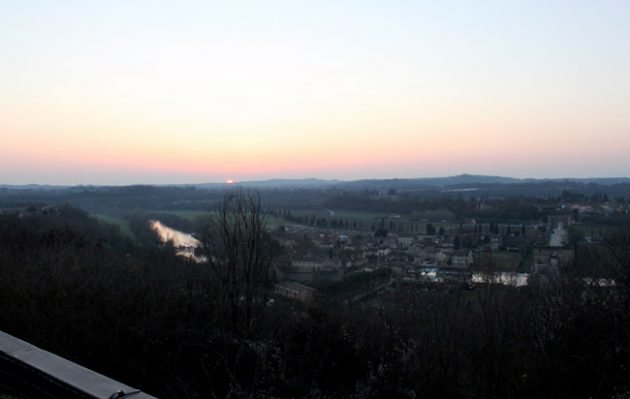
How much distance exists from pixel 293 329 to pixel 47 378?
8013mm

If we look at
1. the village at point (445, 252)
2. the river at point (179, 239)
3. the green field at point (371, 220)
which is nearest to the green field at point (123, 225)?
the river at point (179, 239)

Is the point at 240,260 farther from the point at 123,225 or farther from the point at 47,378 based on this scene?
the point at 123,225

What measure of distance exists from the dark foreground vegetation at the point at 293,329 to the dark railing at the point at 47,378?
4.89m

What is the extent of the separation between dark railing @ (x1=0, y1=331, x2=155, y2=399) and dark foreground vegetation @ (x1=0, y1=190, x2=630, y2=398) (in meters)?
4.89

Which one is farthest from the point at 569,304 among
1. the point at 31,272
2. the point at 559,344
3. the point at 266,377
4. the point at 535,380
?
the point at 31,272

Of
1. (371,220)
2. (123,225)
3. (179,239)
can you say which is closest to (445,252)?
(179,239)

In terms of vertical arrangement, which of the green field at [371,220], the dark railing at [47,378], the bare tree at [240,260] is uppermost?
the dark railing at [47,378]

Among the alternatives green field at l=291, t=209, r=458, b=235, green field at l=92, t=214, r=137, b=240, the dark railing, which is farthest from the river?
the dark railing

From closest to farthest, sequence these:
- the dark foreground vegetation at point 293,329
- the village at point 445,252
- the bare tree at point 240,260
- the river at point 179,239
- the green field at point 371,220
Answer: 1. the dark foreground vegetation at point 293,329
2. the bare tree at point 240,260
3. the village at point 445,252
4. the river at point 179,239
5. the green field at point 371,220

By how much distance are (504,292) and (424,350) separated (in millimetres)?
1921

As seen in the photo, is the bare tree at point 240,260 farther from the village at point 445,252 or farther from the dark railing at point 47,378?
the dark railing at point 47,378

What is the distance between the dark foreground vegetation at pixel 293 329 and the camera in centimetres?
782

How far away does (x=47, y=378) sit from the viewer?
1950 mm

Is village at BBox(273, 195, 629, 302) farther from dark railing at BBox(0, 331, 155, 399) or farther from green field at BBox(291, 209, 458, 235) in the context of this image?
dark railing at BBox(0, 331, 155, 399)
